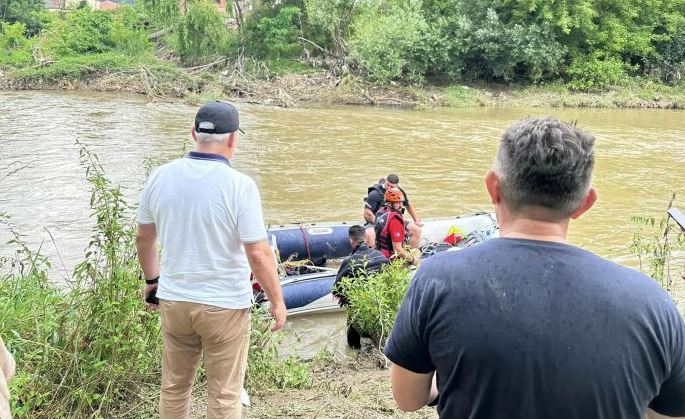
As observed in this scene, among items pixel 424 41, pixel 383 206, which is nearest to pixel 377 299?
pixel 383 206

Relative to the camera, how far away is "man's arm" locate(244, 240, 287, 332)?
2.76m

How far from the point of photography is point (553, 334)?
1.40m

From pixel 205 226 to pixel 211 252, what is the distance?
115 mm

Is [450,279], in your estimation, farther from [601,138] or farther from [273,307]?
[601,138]

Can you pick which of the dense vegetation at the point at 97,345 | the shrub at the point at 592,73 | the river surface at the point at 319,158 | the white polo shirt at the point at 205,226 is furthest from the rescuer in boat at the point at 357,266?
the shrub at the point at 592,73

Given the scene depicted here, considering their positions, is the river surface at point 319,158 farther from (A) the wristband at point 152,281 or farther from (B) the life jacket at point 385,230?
(A) the wristband at point 152,281

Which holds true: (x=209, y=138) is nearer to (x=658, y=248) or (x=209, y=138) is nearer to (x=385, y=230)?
(x=658, y=248)

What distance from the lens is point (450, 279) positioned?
147 centimetres

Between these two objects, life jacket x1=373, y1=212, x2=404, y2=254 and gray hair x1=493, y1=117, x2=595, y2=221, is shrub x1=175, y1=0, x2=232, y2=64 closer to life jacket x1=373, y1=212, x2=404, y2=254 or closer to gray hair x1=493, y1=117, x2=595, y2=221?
life jacket x1=373, y1=212, x2=404, y2=254

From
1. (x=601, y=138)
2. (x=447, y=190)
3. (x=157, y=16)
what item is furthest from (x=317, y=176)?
(x=157, y=16)

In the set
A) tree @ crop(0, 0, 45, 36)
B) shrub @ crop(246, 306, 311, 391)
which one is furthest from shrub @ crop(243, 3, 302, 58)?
shrub @ crop(246, 306, 311, 391)

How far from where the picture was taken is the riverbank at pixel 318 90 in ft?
84.3

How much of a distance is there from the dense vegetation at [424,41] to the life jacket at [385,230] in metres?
20.2

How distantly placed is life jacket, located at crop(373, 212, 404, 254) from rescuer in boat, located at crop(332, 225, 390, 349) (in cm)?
72
